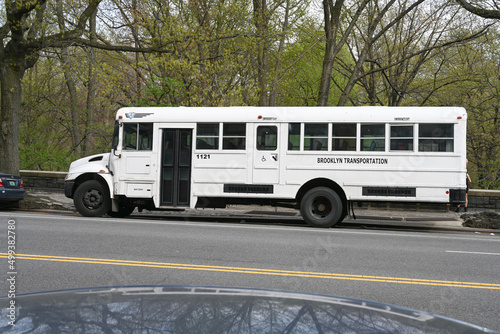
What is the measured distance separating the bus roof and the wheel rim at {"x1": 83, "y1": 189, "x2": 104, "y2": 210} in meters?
2.17

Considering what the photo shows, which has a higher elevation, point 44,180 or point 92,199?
point 44,180

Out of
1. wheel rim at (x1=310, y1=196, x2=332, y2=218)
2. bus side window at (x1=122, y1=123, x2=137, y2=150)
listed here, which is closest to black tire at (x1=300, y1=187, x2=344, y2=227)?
wheel rim at (x1=310, y1=196, x2=332, y2=218)

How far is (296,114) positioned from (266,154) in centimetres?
130

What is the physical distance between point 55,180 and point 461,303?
16.4m

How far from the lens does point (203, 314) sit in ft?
6.03

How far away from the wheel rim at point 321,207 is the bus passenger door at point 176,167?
332 cm

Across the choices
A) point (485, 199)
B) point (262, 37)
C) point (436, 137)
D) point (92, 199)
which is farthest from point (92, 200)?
point (485, 199)

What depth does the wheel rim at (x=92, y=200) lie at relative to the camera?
1284cm

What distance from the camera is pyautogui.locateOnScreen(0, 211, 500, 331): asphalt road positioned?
17.9 ft

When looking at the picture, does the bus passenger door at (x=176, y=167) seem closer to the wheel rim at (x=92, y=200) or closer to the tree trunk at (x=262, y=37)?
the wheel rim at (x=92, y=200)

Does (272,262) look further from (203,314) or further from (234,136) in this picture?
(234,136)

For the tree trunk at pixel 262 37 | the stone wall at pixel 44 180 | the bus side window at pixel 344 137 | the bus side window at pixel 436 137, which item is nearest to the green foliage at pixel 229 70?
the tree trunk at pixel 262 37

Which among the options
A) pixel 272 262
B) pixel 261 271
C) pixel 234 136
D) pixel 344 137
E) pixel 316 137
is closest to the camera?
pixel 261 271

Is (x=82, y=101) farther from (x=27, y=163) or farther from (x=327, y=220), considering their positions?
(x=327, y=220)
